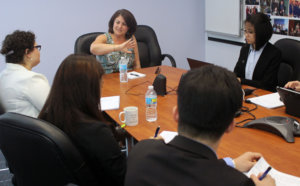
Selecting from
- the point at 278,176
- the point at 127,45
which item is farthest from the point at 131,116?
the point at 127,45

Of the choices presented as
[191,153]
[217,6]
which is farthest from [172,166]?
[217,6]

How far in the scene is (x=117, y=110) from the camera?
2.17m

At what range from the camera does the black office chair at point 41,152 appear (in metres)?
1.23

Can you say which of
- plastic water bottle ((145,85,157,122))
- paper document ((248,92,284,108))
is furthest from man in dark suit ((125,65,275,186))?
paper document ((248,92,284,108))

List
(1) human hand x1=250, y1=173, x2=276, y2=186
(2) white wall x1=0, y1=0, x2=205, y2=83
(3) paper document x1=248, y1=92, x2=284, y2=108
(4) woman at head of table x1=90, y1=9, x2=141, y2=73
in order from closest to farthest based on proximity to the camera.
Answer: (1) human hand x1=250, y1=173, x2=276, y2=186 < (3) paper document x1=248, y1=92, x2=284, y2=108 < (4) woman at head of table x1=90, y1=9, x2=141, y2=73 < (2) white wall x1=0, y1=0, x2=205, y2=83

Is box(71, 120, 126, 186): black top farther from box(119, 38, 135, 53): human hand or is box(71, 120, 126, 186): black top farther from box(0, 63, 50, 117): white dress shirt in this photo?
box(119, 38, 135, 53): human hand

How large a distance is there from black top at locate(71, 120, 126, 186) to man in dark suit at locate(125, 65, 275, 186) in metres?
0.37

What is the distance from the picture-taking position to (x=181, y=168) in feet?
2.88

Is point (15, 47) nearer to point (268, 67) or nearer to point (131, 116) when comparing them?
point (131, 116)

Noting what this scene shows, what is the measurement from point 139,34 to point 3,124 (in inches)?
97.5

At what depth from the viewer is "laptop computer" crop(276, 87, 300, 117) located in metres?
1.86

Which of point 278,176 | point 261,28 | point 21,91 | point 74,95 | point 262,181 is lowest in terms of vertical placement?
point 278,176

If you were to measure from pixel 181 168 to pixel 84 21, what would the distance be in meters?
3.56

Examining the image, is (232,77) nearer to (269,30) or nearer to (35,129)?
(35,129)
